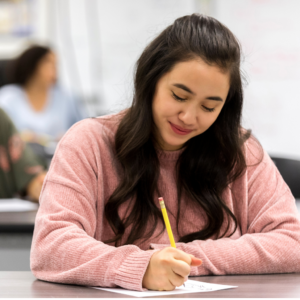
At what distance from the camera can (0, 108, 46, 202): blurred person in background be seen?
1.88 meters

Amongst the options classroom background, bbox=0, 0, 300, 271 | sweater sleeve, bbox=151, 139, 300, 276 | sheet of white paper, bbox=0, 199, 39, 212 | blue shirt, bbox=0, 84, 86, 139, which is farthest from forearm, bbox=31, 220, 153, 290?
blue shirt, bbox=0, 84, 86, 139

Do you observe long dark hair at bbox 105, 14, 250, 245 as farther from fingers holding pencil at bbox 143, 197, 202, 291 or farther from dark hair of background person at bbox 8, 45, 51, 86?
dark hair of background person at bbox 8, 45, 51, 86

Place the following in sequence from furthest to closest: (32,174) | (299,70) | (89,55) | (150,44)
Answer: (89,55) → (299,70) → (32,174) → (150,44)

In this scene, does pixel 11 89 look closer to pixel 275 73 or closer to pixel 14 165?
pixel 14 165

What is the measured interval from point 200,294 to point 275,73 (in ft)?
9.66

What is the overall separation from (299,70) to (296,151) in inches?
23.2

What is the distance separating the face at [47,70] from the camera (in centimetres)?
365

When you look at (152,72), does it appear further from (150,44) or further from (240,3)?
(240,3)

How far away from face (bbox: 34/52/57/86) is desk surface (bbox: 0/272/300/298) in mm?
2915

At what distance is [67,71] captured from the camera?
3758 millimetres

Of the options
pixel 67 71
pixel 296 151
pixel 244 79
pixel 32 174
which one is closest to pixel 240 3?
pixel 296 151

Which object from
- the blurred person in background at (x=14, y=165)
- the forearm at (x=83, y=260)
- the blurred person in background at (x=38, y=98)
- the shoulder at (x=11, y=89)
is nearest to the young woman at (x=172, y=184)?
the forearm at (x=83, y=260)

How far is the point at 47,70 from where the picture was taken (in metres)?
3.69

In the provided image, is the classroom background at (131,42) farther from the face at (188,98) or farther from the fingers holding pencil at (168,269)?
the fingers holding pencil at (168,269)
